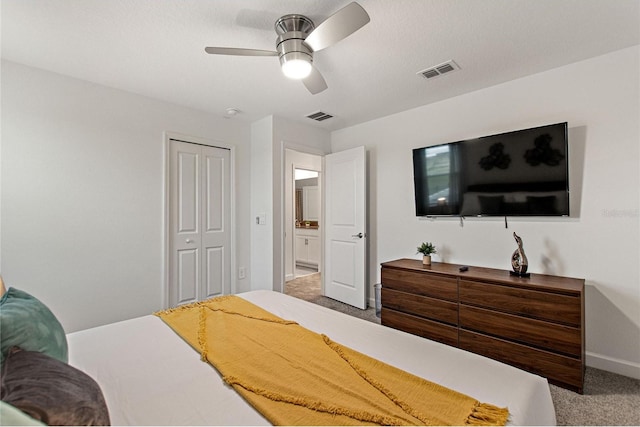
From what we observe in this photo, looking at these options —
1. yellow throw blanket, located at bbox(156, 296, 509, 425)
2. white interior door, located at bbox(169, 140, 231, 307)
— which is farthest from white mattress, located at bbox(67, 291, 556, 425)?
white interior door, located at bbox(169, 140, 231, 307)

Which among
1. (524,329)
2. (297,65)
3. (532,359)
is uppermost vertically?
(297,65)

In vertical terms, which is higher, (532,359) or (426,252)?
(426,252)

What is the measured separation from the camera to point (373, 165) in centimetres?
393

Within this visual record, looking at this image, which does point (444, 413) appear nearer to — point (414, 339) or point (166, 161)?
point (414, 339)

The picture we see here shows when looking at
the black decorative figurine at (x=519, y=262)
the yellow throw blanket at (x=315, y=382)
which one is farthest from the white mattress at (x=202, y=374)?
the black decorative figurine at (x=519, y=262)

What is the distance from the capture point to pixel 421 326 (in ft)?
9.29

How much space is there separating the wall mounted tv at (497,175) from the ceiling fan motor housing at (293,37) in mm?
1873

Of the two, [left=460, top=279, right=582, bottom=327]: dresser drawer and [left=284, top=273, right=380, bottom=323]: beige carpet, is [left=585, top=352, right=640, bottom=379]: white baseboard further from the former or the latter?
[left=284, top=273, right=380, bottom=323]: beige carpet

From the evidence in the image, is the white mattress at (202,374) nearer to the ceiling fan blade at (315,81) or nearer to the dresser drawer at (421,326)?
the dresser drawer at (421,326)

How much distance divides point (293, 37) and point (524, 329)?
267 cm

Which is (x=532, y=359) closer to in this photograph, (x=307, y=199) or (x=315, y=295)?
(x=315, y=295)

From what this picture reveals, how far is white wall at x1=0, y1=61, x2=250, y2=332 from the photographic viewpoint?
2430 millimetres

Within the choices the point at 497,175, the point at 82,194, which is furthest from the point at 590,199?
the point at 82,194

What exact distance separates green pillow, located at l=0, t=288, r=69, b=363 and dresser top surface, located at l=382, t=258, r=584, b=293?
262cm
